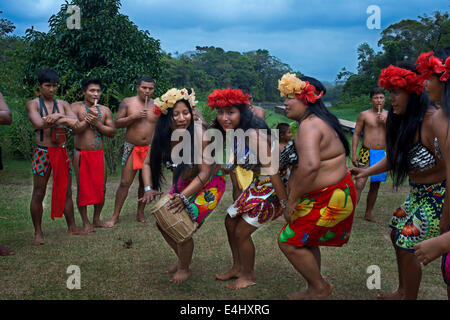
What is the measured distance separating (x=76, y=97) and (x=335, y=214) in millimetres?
9438

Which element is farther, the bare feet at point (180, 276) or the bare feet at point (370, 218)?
the bare feet at point (370, 218)

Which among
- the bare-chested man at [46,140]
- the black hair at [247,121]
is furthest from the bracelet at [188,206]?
the bare-chested man at [46,140]

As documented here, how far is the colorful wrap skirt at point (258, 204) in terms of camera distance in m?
3.62

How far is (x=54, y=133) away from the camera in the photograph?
498cm

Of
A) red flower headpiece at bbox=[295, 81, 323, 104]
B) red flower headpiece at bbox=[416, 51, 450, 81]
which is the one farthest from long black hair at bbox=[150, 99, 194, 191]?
red flower headpiece at bbox=[416, 51, 450, 81]

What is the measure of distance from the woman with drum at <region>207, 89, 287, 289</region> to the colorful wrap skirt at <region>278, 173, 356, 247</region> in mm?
339

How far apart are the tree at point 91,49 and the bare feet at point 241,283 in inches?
318

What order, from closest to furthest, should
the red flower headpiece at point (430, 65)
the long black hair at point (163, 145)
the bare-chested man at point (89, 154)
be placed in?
the red flower headpiece at point (430, 65) → the long black hair at point (163, 145) → the bare-chested man at point (89, 154)

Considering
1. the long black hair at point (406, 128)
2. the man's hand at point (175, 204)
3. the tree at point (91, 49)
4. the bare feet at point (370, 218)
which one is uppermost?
the tree at point (91, 49)

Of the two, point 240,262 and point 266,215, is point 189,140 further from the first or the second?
point 240,262

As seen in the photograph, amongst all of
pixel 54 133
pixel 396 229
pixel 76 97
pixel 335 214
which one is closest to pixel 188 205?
pixel 335 214

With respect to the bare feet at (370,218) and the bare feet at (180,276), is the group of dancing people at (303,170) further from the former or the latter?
the bare feet at (370,218)

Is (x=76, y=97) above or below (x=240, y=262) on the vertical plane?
above

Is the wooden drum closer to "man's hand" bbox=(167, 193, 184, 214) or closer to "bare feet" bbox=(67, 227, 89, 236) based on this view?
"man's hand" bbox=(167, 193, 184, 214)
